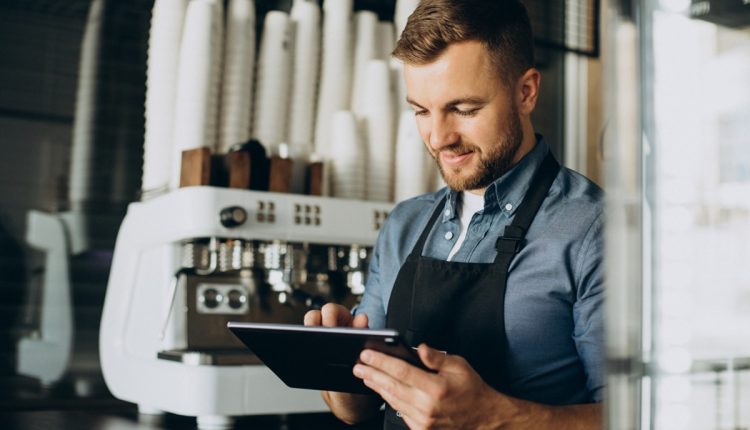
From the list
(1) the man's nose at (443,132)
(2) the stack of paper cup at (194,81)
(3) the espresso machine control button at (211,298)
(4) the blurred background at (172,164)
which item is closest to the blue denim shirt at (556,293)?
(1) the man's nose at (443,132)

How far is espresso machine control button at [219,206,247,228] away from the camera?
6.43ft

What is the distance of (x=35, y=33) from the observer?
242cm

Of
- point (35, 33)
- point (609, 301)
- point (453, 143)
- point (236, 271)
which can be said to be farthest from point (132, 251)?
point (609, 301)

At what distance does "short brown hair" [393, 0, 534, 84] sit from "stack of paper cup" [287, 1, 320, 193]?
80 centimetres

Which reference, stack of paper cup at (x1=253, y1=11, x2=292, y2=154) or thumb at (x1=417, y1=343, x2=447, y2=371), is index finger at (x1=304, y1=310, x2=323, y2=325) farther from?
stack of paper cup at (x1=253, y1=11, x2=292, y2=154)

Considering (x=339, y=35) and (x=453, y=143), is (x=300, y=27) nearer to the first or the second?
(x=339, y=35)

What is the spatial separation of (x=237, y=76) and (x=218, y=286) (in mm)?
521

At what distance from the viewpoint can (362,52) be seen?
2.44m

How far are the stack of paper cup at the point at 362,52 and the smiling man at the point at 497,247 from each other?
0.83m

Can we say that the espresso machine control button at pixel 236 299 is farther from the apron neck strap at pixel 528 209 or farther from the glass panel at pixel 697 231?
the glass panel at pixel 697 231

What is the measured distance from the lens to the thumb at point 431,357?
1.18m

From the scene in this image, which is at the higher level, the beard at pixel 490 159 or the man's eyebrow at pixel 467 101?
the man's eyebrow at pixel 467 101

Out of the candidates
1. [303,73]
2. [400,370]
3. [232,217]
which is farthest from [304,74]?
[400,370]

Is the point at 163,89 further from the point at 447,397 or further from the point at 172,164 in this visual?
the point at 447,397
